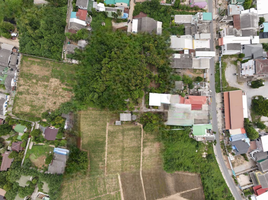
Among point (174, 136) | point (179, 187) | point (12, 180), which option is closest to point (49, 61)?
point (12, 180)

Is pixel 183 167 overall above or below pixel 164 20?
below

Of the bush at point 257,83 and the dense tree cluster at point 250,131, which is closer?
the dense tree cluster at point 250,131

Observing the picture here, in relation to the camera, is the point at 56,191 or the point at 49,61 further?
the point at 49,61

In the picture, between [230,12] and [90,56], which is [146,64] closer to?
[90,56]

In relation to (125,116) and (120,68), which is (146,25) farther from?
(125,116)

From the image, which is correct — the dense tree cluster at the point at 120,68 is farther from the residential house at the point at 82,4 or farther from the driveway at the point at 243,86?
the driveway at the point at 243,86

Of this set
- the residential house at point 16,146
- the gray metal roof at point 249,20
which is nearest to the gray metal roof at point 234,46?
the gray metal roof at point 249,20

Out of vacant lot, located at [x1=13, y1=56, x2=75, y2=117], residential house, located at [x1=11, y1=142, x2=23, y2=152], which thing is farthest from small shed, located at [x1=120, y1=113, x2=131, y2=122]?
residential house, located at [x1=11, y1=142, x2=23, y2=152]
